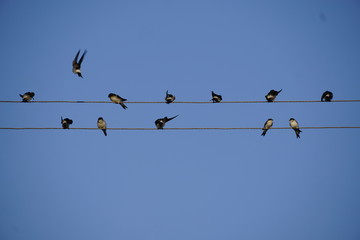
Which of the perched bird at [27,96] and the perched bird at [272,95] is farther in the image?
the perched bird at [27,96]

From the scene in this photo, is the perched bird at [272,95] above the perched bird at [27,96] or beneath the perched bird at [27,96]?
beneath

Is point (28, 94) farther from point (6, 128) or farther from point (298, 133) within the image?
point (298, 133)

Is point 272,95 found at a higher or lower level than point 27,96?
lower

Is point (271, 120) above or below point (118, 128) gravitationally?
above

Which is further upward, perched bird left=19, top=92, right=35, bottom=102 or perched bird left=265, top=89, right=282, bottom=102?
perched bird left=19, top=92, right=35, bottom=102

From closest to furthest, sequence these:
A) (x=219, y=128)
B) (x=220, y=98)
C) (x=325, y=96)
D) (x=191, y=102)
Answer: (x=219, y=128), (x=191, y=102), (x=325, y=96), (x=220, y=98)

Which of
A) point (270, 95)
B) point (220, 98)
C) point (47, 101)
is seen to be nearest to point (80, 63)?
point (47, 101)

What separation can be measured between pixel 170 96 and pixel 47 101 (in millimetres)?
3856

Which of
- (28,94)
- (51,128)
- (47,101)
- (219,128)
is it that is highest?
(28,94)

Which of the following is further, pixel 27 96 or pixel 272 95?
pixel 27 96

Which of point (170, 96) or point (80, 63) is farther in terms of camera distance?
point (80, 63)

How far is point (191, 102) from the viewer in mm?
6426

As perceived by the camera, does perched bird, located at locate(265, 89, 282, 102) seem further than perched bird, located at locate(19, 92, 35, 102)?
No

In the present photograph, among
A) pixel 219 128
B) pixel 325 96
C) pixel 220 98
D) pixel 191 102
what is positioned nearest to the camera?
pixel 219 128
